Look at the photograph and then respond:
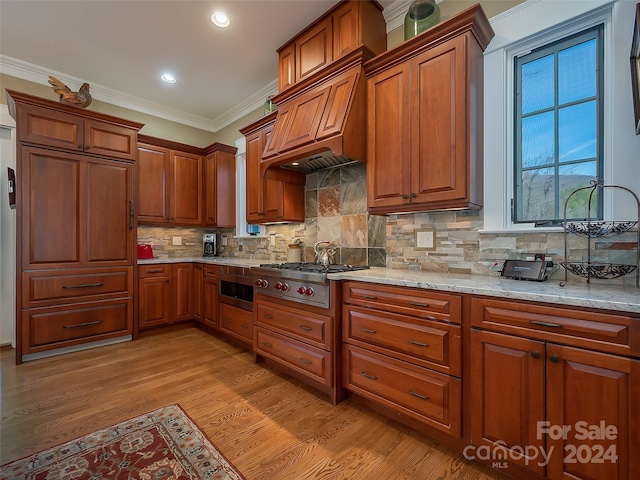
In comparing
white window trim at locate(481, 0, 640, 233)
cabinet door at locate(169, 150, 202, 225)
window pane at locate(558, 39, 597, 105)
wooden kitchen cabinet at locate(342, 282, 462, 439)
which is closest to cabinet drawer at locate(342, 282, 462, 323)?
wooden kitchen cabinet at locate(342, 282, 462, 439)

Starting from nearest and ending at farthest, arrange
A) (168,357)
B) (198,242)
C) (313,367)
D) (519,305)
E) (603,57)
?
(519,305) < (603,57) < (313,367) < (168,357) < (198,242)

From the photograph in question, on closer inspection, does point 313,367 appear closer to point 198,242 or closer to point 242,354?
point 242,354

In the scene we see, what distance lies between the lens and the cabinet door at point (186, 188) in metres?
4.17

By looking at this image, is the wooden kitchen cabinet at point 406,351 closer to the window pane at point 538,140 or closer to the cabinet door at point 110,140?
the window pane at point 538,140

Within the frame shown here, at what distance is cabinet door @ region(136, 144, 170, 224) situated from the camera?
388 centimetres

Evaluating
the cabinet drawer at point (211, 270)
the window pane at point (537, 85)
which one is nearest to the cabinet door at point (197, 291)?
the cabinet drawer at point (211, 270)

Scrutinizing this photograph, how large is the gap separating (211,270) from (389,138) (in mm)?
2648

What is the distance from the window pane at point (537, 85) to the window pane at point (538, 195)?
436mm

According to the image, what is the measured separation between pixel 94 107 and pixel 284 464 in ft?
15.0

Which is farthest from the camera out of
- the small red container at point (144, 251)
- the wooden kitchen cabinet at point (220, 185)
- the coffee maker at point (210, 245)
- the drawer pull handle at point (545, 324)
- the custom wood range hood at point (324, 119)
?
the coffee maker at point (210, 245)

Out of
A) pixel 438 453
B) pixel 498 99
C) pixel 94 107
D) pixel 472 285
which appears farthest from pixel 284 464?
pixel 94 107

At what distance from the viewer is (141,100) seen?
4121 millimetres

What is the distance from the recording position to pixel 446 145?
1.92 meters

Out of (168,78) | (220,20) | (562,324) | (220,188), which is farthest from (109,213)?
(562,324)
